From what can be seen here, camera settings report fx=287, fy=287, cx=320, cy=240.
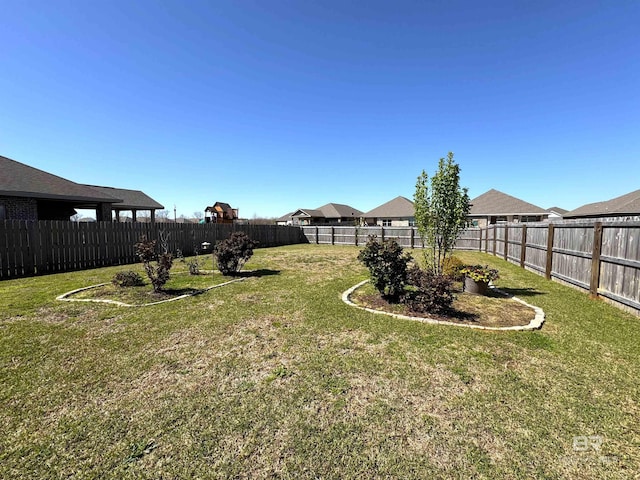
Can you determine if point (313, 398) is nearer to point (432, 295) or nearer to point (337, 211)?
point (432, 295)

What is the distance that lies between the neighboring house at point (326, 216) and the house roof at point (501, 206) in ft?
60.3

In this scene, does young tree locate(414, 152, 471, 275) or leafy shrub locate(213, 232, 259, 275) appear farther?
leafy shrub locate(213, 232, 259, 275)

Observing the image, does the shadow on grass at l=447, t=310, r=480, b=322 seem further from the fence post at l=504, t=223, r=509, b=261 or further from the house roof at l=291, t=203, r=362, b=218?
the house roof at l=291, t=203, r=362, b=218

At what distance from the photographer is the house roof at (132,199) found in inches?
804

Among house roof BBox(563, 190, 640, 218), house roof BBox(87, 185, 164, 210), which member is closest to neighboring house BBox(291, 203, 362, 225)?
house roof BBox(87, 185, 164, 210)

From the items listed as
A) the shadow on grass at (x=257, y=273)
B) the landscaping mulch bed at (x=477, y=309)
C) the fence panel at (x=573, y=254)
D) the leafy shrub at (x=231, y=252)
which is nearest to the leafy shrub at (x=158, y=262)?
the leafy shrub at (x=231, y=252)

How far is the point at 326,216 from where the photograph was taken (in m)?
48.2

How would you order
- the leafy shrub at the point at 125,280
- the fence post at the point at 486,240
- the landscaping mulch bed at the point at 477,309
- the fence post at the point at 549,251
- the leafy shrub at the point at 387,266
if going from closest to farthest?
the landscaping mulch bed at the point at 477,309 < the leafy shrub at the point at 387,266 < the leafy shrub at the point at 125,280 < the fence post at the point at 549,251 < the fence post at the point at 486,240

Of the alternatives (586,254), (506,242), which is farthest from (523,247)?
(586,254)

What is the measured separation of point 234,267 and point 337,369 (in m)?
6.05

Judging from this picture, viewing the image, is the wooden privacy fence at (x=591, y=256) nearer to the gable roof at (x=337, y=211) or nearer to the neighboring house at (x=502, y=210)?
the neighboring house at (x=502, y=210)

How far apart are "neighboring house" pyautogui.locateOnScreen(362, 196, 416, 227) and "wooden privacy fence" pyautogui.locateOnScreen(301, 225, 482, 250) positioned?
15.7 metres

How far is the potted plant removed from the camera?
20.3ft

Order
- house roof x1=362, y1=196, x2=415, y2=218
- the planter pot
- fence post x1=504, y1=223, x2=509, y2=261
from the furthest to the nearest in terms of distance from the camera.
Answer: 1. house roof x1=362, y1=196, x2=415, y2=218
2. fence post x1=504, y1=223, x2=509, y2=261
3. the planter pot
